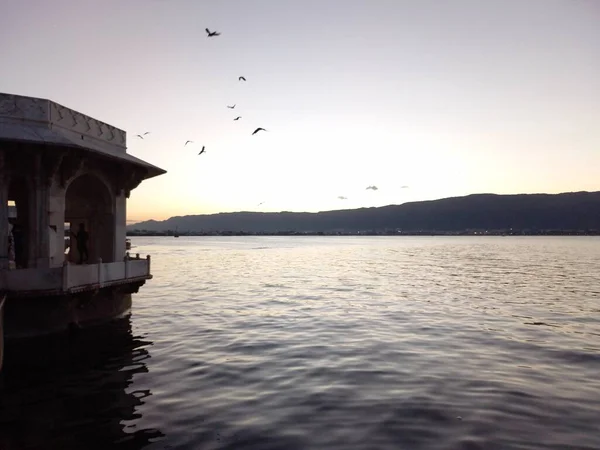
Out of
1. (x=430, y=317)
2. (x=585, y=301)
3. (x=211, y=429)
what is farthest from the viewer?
(x=585, y=301)

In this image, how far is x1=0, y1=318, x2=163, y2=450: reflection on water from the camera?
384 inches

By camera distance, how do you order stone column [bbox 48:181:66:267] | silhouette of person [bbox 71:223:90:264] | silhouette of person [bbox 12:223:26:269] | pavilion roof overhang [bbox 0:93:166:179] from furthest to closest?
silhouette of person [bbox 71:223:90:264], silhouette of person [bbox 12:223:26:269], stone column [bbox 48:181:66:267], pavilion roof overhang [bbox 0:93:166:179]

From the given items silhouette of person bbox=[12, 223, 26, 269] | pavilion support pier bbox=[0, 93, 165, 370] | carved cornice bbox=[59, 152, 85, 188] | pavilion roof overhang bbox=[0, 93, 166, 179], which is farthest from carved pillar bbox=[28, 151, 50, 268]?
pavilion roof overhang bbox=[0, 93, 166, 179]

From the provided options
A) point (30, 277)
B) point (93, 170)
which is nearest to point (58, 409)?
point (30, 277)

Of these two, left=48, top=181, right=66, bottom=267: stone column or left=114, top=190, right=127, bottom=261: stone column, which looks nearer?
left=48, top=181, right=66, bottom=267: stone column

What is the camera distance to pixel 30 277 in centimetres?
1580

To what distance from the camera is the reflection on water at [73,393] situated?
9.77 m

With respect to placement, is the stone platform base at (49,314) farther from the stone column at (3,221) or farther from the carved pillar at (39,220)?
the carved pillar at (39,220)

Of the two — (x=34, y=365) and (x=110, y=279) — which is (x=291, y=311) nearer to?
(x=110, y=279)

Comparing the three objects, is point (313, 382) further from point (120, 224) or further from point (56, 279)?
point (120, 224)

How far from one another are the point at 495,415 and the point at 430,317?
14131 mm

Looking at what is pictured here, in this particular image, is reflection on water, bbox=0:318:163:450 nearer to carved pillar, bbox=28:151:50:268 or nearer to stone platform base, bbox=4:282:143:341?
stone platform base, bbox=4:282:143:341

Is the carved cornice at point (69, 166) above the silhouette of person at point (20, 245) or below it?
above

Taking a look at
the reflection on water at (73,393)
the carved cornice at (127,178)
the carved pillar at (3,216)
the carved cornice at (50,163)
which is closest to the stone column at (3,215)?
the carved pillar at (3,216)
